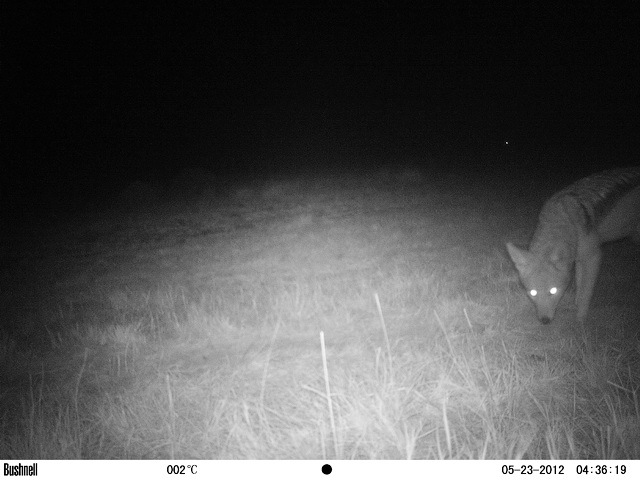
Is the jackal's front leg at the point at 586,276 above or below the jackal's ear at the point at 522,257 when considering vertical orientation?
below

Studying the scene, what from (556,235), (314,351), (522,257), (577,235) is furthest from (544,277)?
(314,351)

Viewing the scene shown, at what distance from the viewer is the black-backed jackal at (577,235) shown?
14.4 ft

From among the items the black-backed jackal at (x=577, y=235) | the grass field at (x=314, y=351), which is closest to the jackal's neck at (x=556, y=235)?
the black-backed jackal at (x=577, y=235)

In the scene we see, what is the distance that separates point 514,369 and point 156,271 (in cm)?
605

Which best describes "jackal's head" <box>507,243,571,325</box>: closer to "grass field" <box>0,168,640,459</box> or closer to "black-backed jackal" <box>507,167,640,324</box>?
"black-backed jackal" <box>507,167,640,324</box>

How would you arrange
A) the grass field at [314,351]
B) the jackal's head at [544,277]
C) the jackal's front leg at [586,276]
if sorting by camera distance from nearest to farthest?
the grass field at [314,351] → the jackal's head at [544,277] → the jackal's front leg at [586,276]

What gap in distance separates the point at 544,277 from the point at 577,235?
33.3 inches

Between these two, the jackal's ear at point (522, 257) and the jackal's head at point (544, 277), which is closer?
the jackal's head at point (544, 277)

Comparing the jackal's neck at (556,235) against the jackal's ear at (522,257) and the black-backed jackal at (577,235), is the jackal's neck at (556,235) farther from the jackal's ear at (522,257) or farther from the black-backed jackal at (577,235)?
the jackal's ear at (522,257)

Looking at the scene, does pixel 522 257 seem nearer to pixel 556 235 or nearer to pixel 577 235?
pixel 556 235

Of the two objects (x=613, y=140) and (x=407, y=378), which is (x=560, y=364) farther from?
(x=613, y=140)

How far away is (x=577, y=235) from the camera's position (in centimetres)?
475

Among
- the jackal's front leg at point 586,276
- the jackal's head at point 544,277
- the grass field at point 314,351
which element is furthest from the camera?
the jackal's front leg at point 586,276
